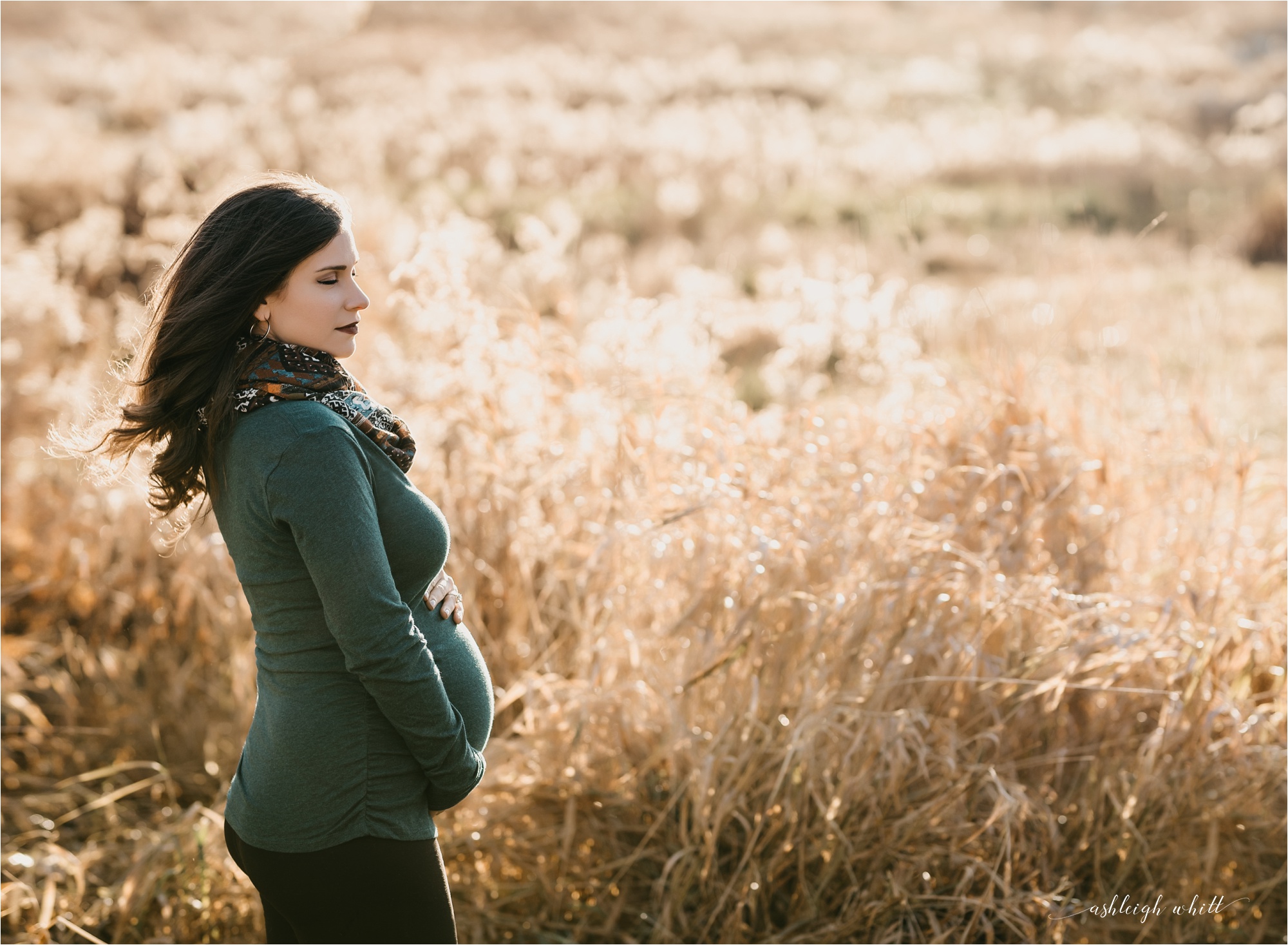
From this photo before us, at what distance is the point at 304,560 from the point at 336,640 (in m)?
0.15

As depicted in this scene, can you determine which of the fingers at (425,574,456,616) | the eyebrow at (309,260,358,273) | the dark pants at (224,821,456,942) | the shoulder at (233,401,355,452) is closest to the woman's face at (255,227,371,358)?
the eyebrow at (309,260,358,273)

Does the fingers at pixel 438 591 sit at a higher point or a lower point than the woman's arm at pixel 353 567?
lower

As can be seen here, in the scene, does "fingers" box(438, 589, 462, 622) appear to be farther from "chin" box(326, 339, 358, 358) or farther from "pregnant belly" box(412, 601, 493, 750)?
"chin" box(326, 339, 358, 358)

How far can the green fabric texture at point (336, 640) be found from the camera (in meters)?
1.63

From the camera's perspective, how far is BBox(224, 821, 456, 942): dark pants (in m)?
1.78

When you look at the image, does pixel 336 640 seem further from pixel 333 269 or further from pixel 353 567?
pixel 333 269

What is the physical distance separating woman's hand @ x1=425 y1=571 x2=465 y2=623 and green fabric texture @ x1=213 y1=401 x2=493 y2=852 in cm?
2

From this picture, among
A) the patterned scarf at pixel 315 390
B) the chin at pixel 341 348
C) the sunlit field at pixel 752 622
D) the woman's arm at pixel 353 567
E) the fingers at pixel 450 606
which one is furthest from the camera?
the sunlit field at pixel 752 622

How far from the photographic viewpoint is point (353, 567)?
1.62 metres

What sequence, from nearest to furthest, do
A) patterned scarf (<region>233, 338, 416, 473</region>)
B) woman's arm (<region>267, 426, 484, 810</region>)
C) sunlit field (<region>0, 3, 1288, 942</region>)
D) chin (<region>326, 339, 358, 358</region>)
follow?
woman's arm (<region>267, 426, 484, 810</region>) → patterned scarf (<region>233, 338, 416, 473</region>) → chin (<region>326, 339, 358, 358</region>) → sunlit field (<region>0, 3, 1288, 942</region>)

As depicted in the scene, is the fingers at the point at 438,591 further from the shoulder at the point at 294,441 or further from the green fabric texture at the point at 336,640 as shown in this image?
the shoulder at the point at 294,441

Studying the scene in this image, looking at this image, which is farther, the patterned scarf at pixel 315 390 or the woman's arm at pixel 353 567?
the patterned scarf at pixel 315 390

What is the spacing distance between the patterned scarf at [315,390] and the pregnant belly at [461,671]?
28 centimetres

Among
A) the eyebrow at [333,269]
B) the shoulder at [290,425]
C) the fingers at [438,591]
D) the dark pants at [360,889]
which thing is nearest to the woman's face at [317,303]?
the eyebrow at [333,269]
